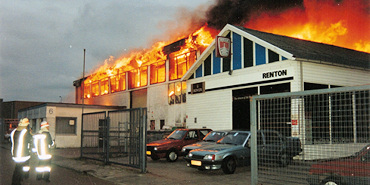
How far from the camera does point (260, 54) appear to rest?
704 inches

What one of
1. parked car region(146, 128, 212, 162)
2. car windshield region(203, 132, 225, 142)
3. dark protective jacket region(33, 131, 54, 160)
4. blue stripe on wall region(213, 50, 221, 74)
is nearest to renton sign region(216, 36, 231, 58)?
blue stripe on wall region(213, 50, 221, 74)

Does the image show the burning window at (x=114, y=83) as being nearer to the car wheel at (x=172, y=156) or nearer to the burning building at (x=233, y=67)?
the burning building at (x=233, y=67)

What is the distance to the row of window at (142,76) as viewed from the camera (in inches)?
1148

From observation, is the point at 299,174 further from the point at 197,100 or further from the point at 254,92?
the point at 197,100

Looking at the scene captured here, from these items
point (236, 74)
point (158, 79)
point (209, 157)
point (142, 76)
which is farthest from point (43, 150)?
point (142, 76)

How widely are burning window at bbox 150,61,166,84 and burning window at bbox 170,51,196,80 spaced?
1.33 metres

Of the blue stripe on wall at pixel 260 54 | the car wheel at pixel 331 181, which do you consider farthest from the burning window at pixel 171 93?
the car wheel at pixel 331 181

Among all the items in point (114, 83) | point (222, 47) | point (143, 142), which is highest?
point (222, 47)

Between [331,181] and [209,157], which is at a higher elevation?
[331,181]

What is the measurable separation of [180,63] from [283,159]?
23.9 m

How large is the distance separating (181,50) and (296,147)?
78.5 feet

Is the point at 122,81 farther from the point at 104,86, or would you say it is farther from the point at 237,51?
the point at 237,51

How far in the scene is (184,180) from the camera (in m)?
9.96

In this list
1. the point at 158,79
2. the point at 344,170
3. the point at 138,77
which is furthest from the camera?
the point at 138,77
